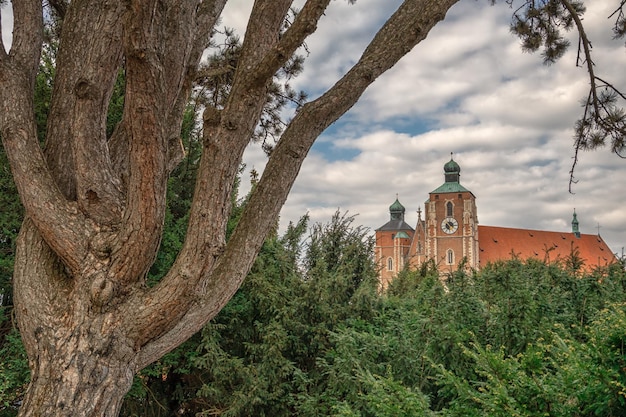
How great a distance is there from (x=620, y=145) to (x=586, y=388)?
2.59m

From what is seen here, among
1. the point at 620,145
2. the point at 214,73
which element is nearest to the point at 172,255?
the point at 214,73

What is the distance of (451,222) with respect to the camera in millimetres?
54938

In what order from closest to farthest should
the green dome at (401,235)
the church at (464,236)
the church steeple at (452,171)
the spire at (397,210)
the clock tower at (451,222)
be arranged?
the church at (464,236), the clock tower at (451,222), the church steeple at (452,171), the green dome at (401,235), the spire at (397,210)

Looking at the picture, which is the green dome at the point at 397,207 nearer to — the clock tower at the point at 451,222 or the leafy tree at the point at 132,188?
the clock tower at the point at 451,222

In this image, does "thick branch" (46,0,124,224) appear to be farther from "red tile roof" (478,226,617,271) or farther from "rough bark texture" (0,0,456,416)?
"red tile roof" (478,226,617,271)

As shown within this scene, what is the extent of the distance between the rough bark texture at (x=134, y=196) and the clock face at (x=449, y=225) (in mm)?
53976

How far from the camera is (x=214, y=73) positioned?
14.6 ft

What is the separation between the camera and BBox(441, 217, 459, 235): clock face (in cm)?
5456

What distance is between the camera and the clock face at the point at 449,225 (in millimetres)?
54562

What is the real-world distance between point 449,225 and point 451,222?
1.43ft

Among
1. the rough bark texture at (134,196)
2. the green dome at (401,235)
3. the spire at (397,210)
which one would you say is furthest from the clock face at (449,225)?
the rough bark texture at (134,196)

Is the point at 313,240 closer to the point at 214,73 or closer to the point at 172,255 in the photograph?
the point at 172,255

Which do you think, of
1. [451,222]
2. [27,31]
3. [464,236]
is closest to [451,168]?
[451,222]

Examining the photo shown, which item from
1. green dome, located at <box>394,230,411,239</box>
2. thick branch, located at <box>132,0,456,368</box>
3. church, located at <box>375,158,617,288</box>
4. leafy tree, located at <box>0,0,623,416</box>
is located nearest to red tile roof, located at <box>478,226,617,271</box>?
church, located at <box>375,158,617,288</box>
